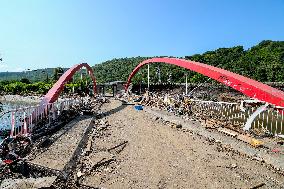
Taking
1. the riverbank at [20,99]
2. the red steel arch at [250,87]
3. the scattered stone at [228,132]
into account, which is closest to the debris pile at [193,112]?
the scattered stone at [228,132]

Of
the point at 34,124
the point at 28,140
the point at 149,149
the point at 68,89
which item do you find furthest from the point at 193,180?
the point at 68,89

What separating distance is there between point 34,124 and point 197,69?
10.4 m

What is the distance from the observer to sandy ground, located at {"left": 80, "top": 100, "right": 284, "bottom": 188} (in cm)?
1014

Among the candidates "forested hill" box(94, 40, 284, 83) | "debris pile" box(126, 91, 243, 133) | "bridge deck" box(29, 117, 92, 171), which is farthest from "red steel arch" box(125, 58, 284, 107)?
"forested hill" box(94, 40, 284, 83)

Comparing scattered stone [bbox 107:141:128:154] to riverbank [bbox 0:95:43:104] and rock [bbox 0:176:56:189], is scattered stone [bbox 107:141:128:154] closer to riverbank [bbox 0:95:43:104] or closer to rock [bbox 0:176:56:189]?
rock [bbox 0:176:56:189]

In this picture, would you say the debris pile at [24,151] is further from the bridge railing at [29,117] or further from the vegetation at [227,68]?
the vegetation at [227,68]

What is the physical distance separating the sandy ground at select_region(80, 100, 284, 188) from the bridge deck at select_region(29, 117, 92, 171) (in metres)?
0.85

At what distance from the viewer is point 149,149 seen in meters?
14.1

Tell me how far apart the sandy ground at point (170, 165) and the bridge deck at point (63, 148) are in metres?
0.85

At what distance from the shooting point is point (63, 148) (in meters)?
13.5

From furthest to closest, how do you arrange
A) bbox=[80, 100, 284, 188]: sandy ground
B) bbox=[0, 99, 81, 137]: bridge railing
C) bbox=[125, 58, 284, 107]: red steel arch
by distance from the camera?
bbox=[125, 58, 284, 107]: red steel arch → bbox=[0, 99, 81, 137]: bridge railing → bbox=[80, 100, 284, 188]: sandy ground

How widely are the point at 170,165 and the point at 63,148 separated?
184 inches

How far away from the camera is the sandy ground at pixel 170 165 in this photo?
10.1m

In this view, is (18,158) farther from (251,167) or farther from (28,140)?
(251,167)
